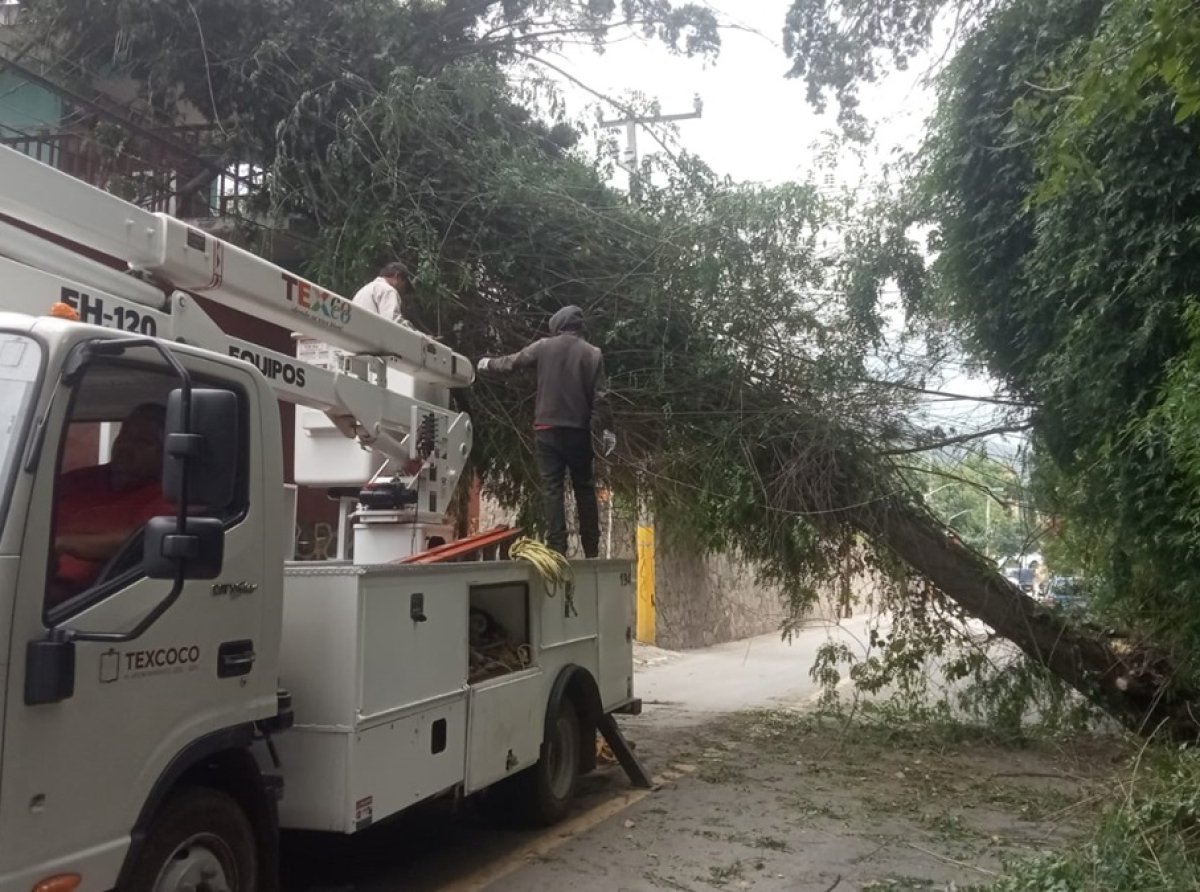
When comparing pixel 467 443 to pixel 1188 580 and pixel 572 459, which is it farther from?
pixel 1188 580

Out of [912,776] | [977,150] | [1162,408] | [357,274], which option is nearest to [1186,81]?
[1162,408]

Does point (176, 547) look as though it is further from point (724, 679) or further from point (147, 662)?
point (724, 679)

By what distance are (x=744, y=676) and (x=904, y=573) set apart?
6.01 meters

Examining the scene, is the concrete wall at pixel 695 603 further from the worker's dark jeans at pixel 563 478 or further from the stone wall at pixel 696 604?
the worker's dark jeans at pixel 563 478

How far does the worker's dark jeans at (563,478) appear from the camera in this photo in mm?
7957

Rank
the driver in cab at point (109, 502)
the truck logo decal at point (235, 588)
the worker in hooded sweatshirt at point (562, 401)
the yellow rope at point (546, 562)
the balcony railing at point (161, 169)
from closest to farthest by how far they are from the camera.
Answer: the driver in cab at point (109, 502) → the truck logo decal at point (235, 588) → the yellow rope at point (546, 562) → the worker in hooded sweatshirt at point (562, 401) → the balcony railing at point (161, 169)

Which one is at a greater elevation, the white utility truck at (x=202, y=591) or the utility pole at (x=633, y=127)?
the utility pole at (x=633, y=127)

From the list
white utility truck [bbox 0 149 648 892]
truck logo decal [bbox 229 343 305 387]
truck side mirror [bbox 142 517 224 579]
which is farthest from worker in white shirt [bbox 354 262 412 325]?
truck side mirror [bbox 142 517 224 579]

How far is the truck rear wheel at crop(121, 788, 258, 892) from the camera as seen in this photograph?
12.0 feet

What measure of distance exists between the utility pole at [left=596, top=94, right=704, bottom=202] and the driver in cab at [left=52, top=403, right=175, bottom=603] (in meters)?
7.71

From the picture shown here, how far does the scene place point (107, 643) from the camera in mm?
3488

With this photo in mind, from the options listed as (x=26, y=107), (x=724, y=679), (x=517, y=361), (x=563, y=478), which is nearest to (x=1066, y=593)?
(x=563, y=478)

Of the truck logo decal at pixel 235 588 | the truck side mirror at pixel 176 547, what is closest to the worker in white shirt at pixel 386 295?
the truck logo decal at pixel 235 588

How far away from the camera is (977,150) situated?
936 cm
